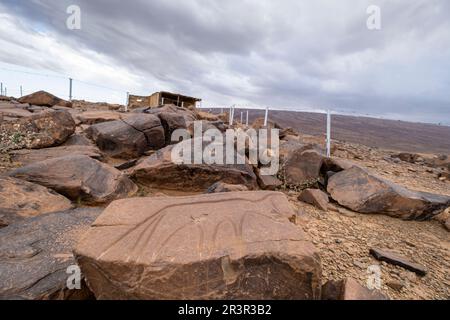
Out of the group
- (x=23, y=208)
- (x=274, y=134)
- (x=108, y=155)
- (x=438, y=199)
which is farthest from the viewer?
(x=274, y=134)

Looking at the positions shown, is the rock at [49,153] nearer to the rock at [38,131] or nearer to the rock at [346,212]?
the rock at [38,131]

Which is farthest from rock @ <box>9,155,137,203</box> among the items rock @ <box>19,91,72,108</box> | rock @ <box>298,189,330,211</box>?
rock @ <box>19,91,72,108</box>

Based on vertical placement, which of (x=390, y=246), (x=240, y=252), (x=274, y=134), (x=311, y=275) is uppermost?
(x=274, y=134)

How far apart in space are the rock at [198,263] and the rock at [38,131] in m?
4.08

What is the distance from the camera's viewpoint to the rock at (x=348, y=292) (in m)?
1.48

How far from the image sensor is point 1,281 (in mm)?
1639

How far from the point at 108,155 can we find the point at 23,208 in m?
2.73

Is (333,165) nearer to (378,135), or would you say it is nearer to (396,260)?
(396,260)

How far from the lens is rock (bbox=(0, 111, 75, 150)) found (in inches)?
186

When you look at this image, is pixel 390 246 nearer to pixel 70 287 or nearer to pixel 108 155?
pixel 70 287

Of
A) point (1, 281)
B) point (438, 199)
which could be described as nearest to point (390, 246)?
point (438, 199)

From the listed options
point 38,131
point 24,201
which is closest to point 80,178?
point 24,201
